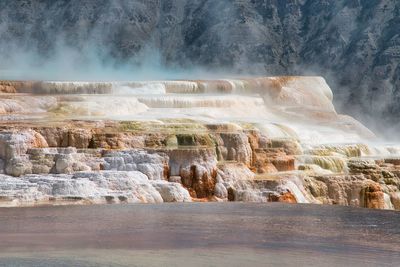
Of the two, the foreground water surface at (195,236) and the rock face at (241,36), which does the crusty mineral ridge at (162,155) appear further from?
the rock face at (241,36)

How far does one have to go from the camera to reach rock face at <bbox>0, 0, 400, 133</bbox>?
63.2 meters

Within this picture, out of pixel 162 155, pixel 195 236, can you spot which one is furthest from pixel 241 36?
pixel 195 236

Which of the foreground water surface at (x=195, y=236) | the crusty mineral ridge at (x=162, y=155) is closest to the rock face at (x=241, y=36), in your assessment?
the crusty mineral ridge at (x=162, y=155)

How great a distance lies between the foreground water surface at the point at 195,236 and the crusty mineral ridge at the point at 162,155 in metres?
1.45

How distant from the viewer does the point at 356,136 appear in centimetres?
4428

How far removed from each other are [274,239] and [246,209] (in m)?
5.77

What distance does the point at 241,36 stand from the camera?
66688mm

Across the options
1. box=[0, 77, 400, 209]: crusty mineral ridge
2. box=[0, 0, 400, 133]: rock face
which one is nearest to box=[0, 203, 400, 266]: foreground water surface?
box=[0, 77, 400, 209]: crusty mineral ridge

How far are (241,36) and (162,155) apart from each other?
127 ft

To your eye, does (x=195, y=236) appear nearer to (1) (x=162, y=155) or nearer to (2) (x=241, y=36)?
(1) (x=162, y=155)

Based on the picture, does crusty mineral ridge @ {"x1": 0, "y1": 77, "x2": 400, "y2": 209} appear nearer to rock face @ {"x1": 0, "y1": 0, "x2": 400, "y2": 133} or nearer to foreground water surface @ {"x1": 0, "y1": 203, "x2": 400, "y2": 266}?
foreground water surface @ {"x1": 0, "y1": 203, "x2": 400, "y2": 266}

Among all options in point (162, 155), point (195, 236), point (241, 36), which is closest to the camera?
point (195, 236)

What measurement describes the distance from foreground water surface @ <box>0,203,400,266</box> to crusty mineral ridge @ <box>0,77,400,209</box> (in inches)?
57.0

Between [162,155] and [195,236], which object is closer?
[195,236]
